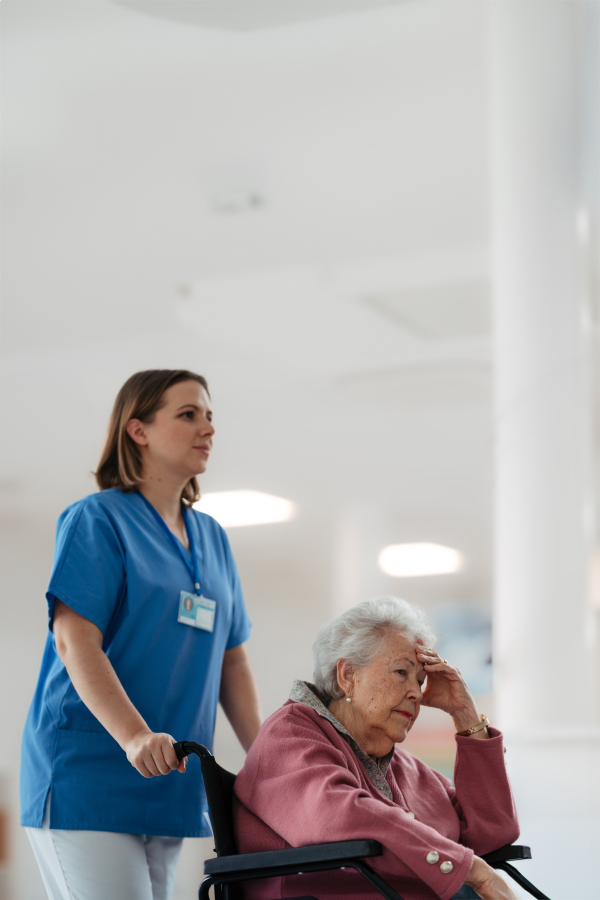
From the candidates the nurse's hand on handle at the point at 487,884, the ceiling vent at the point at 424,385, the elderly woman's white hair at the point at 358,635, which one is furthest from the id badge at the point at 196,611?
the ceiling vent at the point at 424,385

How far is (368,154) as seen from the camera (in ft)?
11.3

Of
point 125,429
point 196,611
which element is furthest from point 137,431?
point 196,611

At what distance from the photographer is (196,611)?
1.70 m

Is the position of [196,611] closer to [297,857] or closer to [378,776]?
[378,776]

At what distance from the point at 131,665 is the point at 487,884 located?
0.69 m

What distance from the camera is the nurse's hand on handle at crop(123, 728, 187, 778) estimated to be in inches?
53.3

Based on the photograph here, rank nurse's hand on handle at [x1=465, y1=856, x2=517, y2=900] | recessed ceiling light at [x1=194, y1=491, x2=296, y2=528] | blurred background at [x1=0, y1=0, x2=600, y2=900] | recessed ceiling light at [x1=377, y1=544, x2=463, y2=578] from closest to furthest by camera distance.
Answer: nurse's hand on handle at [x1=465, y1=856, x2=517, y2=900] < blurred background at [x1=0, y1=0, x2=600, y2=900] < recessed ceiling light at [x1=194, y1=491, x2=296, y2=528] < recessed ceiling light at [x1=377, y1=544, x2=463, y2=578]

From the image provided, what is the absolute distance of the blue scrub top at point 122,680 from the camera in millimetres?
1529

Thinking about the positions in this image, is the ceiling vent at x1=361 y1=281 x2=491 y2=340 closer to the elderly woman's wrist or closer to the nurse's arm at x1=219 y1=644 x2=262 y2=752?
the nurse's arm at x1=219 y1=644 x2=262 y2=752

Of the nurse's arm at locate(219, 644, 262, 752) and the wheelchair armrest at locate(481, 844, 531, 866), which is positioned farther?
the nurse's arm at locate(219, 644, 262, 752)

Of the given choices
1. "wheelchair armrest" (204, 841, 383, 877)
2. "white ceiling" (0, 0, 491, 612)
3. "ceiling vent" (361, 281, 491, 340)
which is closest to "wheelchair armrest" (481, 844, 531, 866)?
"wheelchair armrest" (204, 841, 383, 877)

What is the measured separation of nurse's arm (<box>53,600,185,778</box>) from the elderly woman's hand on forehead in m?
0.51

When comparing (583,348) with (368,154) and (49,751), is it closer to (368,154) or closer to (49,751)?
(368,154)

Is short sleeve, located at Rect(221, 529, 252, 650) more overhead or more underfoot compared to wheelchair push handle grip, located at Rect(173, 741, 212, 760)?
more overhead
